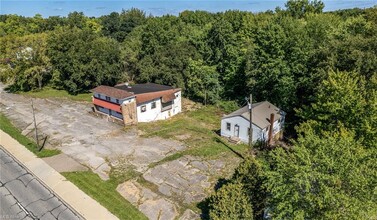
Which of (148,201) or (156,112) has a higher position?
(156,112)

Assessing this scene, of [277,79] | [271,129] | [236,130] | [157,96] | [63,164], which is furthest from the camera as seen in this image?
[157,96]

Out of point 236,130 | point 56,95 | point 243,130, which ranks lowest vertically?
point 236,130

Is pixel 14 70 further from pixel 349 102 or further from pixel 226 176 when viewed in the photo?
pixel 349 102

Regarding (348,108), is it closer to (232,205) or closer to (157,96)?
(232,205)

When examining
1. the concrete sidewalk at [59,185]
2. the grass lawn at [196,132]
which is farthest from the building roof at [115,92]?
the concrete sidewalk at [59,185]

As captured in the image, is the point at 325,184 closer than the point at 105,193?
Yes

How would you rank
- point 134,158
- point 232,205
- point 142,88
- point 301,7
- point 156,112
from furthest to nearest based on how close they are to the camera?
point 301,7, point 142,88, point 156,112, point 134,158, point 232,205

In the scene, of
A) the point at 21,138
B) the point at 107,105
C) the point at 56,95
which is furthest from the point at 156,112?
the point at 56,95

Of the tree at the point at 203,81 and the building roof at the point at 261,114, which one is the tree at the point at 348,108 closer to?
the building roof at the point at 261,114
